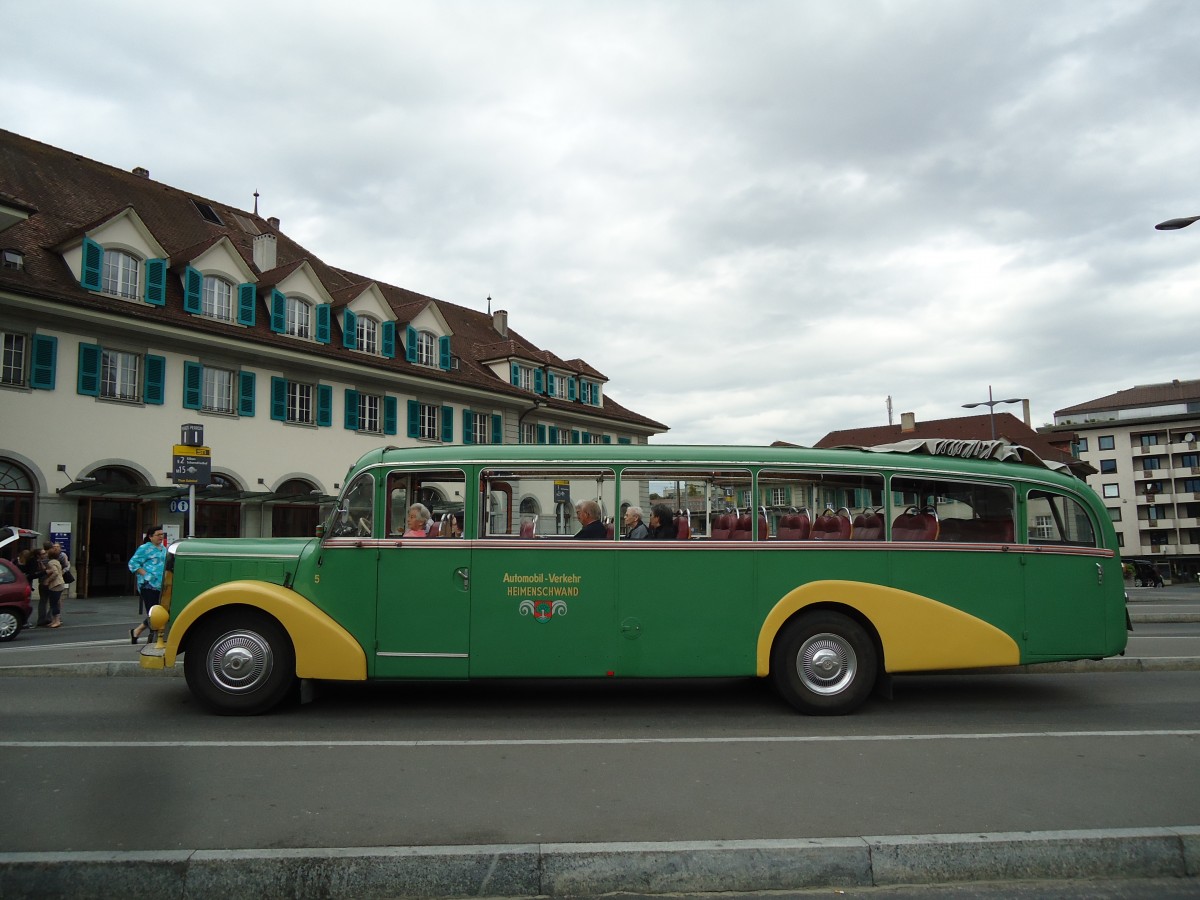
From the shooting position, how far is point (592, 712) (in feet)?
28.6

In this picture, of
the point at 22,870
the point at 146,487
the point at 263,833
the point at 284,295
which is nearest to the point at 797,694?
the point at 263,833

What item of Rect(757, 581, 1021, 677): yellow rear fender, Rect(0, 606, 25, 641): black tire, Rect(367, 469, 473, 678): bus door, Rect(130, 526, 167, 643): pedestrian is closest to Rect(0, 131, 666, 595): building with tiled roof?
Rect(0, 606, 25, 641): black tire

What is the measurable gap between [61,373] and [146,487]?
12.1 ft

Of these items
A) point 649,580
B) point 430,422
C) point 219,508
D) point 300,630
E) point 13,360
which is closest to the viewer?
point 300,630

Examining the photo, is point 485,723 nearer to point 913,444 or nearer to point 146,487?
point 913,444

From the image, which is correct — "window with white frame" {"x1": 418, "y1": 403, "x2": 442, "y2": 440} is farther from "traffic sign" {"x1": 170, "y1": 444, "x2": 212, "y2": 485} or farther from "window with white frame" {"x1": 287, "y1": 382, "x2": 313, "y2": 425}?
"traffic sign" {"x1": 170, "y1": 444, "x2": 212, "y2": 485}

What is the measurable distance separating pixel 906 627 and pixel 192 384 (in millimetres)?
24359

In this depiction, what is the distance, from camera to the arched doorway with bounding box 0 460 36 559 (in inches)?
909

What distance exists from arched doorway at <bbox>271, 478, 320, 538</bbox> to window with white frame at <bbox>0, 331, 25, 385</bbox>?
7.83 m

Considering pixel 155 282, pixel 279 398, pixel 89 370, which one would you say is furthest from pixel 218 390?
pixel 89 370

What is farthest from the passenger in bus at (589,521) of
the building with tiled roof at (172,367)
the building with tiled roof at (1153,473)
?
the building with tiled roof at (1153,473)

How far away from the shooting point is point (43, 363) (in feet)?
78.2

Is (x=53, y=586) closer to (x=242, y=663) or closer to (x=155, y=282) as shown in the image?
(x=155, y=282)

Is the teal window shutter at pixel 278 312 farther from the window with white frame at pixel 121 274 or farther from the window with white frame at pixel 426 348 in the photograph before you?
the window with white frame at pixel 426 348
